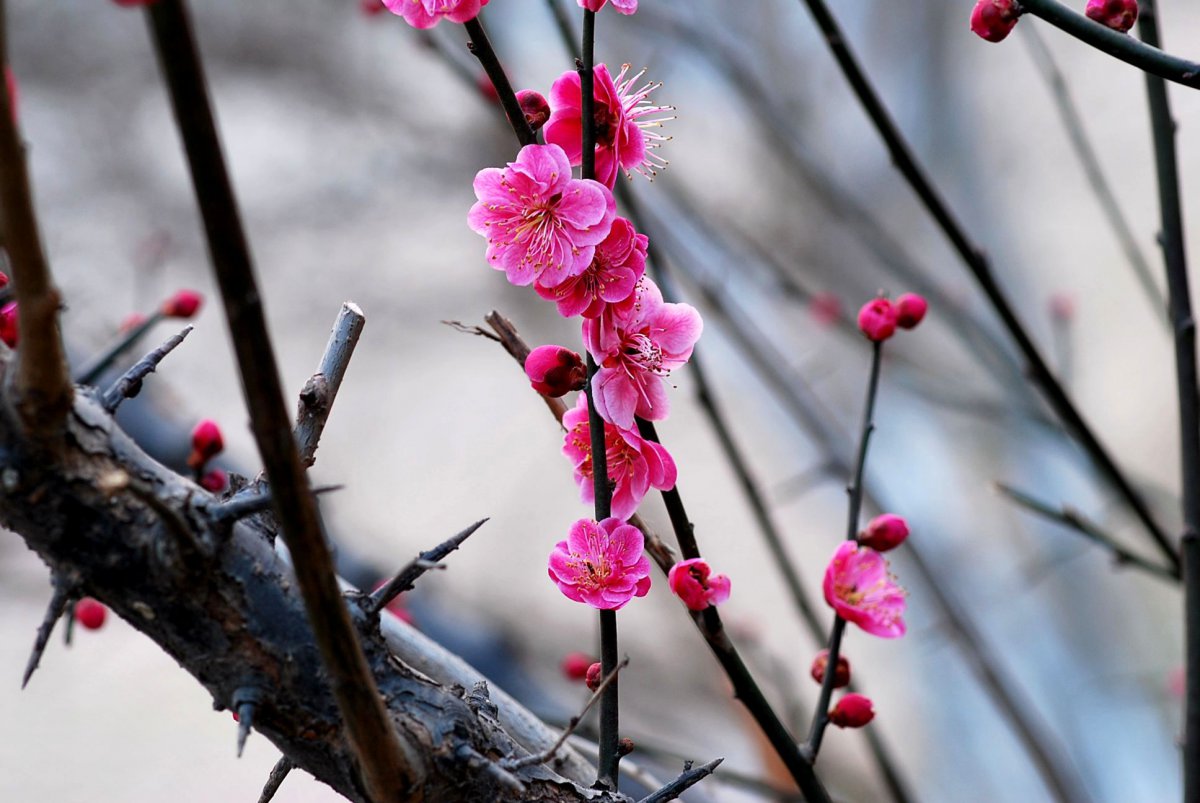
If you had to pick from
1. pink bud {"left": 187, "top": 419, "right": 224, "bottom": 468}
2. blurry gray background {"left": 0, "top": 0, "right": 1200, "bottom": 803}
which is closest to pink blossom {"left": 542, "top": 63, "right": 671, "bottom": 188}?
pink bud {"left": 187, "top": 419, "right": 224, "bottom": 468}

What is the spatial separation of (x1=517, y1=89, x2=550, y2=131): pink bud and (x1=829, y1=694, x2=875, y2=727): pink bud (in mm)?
407

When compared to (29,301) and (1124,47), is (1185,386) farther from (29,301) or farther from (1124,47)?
(29,301)

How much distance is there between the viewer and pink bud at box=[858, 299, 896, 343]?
2.43 ft

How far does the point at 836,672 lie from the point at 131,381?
1.54ft

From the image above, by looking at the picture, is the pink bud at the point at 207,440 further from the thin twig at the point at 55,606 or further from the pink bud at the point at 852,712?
the pink bud at the point at 852,712

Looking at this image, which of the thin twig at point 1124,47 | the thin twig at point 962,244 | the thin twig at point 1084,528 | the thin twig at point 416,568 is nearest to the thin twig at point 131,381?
Result: the thin twig at point 416,568

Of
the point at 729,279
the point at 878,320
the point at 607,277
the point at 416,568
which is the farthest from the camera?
the point at 729,279

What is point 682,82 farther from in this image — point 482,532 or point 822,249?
point 482,532

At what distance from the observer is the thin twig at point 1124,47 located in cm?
46

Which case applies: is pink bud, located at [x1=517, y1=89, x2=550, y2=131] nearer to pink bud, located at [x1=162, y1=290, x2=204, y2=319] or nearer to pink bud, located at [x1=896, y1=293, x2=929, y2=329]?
pink bud, located at [x1=896, y1=293, x2=929, y2=329]

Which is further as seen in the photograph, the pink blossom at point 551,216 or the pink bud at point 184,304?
the pink bud at point 184,304

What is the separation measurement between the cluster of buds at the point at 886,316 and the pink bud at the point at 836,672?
0.24 metres

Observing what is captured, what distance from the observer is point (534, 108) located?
53cm

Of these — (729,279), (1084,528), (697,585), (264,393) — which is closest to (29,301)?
(264,393)
